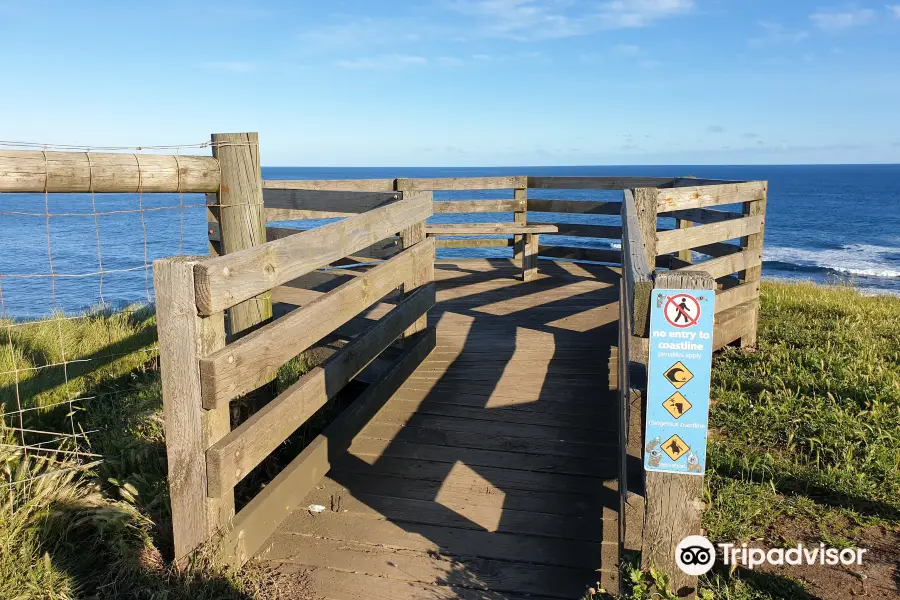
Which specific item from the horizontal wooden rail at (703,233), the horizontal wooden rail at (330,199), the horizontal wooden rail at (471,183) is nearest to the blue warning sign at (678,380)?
the horizontal wooden rail at (330,199)

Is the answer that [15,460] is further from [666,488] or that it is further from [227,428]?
[666,488]

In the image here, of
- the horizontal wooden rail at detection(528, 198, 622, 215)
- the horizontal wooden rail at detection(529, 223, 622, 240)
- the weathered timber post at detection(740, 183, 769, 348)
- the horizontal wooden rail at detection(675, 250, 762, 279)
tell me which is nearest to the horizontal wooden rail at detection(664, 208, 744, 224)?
the weathered timber post at detection(740, 183, 769, 348)

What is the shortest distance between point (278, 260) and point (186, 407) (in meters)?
0.80

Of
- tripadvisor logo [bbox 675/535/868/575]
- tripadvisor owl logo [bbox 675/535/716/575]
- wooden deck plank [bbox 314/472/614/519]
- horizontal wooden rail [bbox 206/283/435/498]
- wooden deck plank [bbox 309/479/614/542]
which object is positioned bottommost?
tripadvisor logo [bbox 675/535/868/575]

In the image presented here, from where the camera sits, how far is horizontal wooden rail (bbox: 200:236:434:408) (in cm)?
294

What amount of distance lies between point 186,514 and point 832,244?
4899cm

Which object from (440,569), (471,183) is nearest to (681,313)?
(440,569)

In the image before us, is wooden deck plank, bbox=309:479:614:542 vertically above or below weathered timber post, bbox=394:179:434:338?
below

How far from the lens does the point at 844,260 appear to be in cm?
3650

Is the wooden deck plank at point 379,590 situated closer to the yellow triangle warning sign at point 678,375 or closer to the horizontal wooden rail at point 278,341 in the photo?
the horizontal wooden rail at point 278,341

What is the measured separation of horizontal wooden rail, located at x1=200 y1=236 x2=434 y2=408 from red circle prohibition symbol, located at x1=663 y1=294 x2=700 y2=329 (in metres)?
1.78

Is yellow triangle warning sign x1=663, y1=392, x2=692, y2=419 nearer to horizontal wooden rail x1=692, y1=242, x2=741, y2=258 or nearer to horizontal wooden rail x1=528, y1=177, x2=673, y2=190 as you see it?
Result: horizontal wooden rail x1=692, y1=242, x2=741, y2=258

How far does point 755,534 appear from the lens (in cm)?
358

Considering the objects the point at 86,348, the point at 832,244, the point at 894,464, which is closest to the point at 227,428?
the point at 894,464
